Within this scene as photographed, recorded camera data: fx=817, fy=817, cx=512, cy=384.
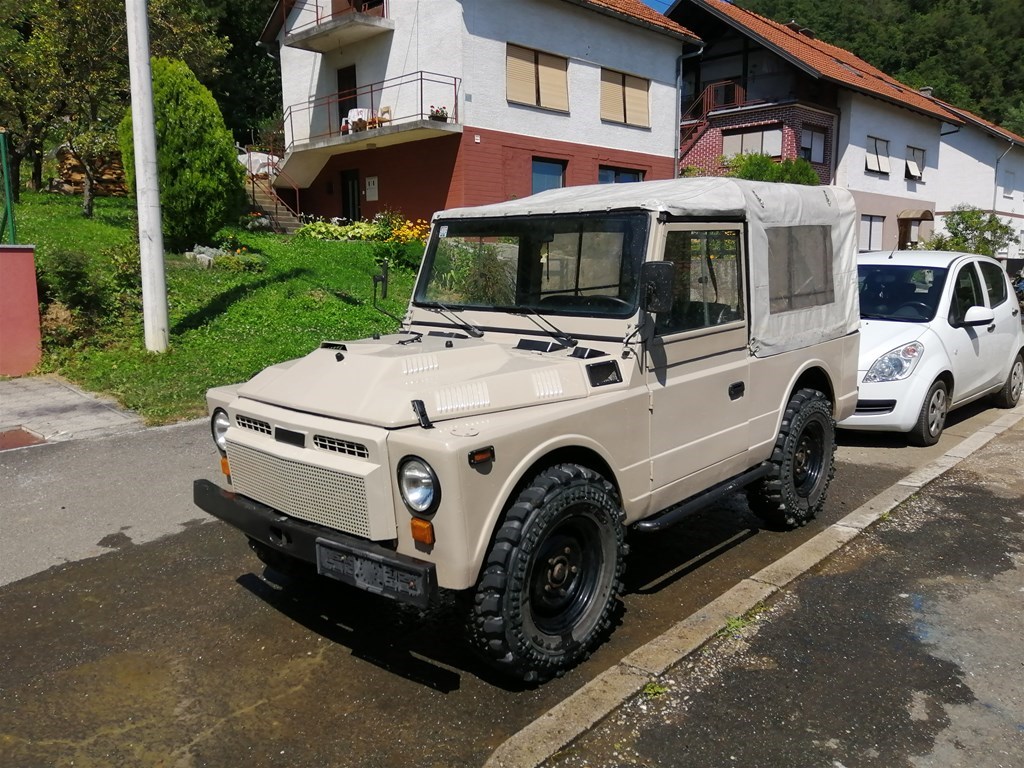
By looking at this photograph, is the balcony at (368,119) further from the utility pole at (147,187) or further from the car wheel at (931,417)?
the car wheel at (931,417)

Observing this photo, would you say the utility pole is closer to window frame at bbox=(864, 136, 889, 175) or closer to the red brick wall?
the red brick wall

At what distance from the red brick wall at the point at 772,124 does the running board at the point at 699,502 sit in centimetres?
2312

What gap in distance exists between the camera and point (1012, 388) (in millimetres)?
9398

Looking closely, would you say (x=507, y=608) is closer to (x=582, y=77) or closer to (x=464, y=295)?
(x=464, y=295)

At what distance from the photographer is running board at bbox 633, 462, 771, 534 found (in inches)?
162

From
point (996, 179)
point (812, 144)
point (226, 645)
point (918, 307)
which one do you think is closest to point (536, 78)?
point (812, 144)

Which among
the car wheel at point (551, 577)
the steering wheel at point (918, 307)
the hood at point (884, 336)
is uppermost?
the steering wheel at point (918, 307)

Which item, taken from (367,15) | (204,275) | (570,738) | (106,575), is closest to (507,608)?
(570,738)

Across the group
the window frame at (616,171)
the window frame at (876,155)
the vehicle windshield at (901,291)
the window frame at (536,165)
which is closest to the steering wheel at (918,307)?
the vehicle windshield at (901,291)

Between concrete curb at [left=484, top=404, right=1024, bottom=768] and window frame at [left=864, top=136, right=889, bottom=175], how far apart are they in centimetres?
2657

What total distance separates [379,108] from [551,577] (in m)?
19.1

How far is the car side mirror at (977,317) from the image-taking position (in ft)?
25.3

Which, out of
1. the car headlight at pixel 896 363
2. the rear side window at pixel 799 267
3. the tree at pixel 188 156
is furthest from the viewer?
the tree at pixel 188 156

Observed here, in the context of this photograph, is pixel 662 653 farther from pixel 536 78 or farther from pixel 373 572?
pixel 536 78
